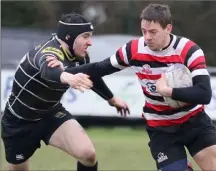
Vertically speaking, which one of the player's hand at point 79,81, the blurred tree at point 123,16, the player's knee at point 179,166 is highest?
the player's hand at point 79,81

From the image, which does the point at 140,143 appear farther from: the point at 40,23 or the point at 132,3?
the point at 40,23

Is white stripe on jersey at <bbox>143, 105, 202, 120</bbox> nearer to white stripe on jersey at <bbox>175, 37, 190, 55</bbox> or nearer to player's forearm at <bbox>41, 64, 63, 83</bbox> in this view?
white stripe on jersey at <bbox>175, 37, 190, 55</bbox>

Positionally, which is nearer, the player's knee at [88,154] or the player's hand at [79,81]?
the player's hand at [79,81]

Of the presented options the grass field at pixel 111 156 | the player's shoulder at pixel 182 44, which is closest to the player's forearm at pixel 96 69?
the player's shoulder at pixel 182 44

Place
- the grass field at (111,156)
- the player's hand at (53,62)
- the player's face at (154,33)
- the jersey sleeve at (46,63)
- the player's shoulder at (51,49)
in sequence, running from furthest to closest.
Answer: the grass field at (111,156) < the player's shoulder at (51,49) < the player's hand at (53,62) < the jersey sleeve at (46,63) < the player's face at (154,33)

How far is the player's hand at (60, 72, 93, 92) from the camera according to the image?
6.25 meters

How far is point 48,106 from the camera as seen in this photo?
7.68 meters

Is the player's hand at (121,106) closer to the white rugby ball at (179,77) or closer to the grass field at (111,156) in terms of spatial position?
the white rugby ball at (179,77)

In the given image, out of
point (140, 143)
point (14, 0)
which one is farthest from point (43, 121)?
point (14, 0)

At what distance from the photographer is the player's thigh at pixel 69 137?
7.40 metres

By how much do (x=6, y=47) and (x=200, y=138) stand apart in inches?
473

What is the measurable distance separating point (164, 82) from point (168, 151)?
624 mm

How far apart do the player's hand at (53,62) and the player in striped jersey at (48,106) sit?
0.14m

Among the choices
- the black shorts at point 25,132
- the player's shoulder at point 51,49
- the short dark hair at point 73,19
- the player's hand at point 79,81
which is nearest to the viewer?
the player's hand at point 79,81
